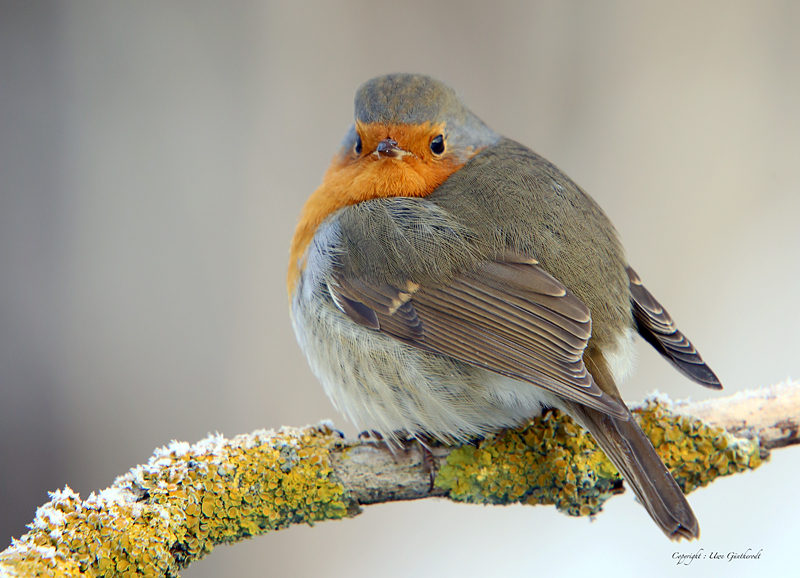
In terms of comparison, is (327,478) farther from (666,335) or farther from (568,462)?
(666,335)

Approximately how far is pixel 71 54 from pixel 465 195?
2496 millimetres

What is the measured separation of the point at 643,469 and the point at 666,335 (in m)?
0.87

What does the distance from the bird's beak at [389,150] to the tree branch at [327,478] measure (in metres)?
1.03

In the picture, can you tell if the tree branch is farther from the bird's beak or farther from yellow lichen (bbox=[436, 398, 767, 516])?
the bird's beak

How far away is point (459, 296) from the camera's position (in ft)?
7.80

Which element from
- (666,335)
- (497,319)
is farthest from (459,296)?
(666,335)

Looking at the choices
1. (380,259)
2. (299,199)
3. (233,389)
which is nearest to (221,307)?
(233,389)

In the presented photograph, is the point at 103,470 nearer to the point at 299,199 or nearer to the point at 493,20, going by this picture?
the point at 299,199

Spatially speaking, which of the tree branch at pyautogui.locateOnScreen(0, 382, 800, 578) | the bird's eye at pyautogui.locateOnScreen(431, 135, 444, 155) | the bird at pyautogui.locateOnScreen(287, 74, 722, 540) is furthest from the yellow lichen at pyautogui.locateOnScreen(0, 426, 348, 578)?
the bird's eye at pyautogui.locateOnScreen(431, 135, 444, 155)

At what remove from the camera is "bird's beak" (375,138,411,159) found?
262cm

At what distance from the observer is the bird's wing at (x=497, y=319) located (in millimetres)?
2180

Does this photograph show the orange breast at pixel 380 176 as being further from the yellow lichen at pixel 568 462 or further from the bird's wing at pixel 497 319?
the yellow lichen at pixel 568 462

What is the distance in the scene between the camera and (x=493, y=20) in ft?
14.1

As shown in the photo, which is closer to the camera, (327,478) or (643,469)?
(643,469)
